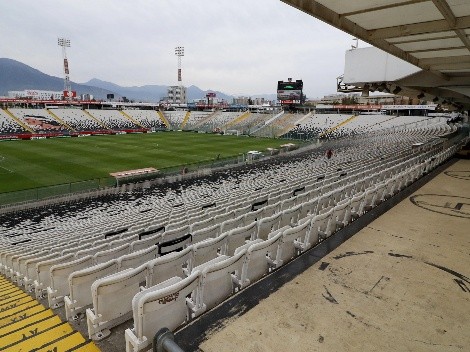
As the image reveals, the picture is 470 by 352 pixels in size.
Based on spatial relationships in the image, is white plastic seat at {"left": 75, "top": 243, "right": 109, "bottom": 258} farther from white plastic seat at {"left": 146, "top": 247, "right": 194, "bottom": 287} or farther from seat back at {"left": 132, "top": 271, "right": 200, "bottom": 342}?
seat back at {"left": 132, "top": 271, "right": 200, "bottom": 342}

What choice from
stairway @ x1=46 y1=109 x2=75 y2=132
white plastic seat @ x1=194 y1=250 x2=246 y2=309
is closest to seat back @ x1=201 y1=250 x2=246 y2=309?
white plastic seat @ x1=194 y1=250 x2=246 y2=309

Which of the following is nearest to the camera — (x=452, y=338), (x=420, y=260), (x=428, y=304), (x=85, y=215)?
(x=452, y=338)

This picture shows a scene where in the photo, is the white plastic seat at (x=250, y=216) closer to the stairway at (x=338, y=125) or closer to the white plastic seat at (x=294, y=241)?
the white plastic seat at (x=294, y=241)

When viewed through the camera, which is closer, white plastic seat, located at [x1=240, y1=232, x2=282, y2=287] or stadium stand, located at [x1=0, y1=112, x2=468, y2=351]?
stadium stand, located at [x1=0, y1=112, x2=468, y2=351]

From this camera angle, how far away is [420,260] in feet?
17.0

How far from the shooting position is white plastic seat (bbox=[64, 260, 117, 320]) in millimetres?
3738

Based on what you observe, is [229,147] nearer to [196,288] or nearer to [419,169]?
[419,169]

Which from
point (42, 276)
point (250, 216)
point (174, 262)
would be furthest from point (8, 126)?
point (174, 262)

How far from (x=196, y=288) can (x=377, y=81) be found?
32.4ft

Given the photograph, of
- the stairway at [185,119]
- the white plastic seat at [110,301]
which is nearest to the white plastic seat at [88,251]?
the white plastic seat at [110,301]

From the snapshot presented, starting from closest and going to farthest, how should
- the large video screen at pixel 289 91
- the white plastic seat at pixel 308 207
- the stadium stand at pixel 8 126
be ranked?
the white plastic seat at pixel 308 207
the stadium stand at pixel 8 126
the large video screen at pixel 289 91

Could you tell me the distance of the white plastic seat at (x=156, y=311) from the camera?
2846mm

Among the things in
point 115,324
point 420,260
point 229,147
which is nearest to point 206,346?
point 115,324

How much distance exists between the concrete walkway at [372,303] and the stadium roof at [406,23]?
399 centimetres
